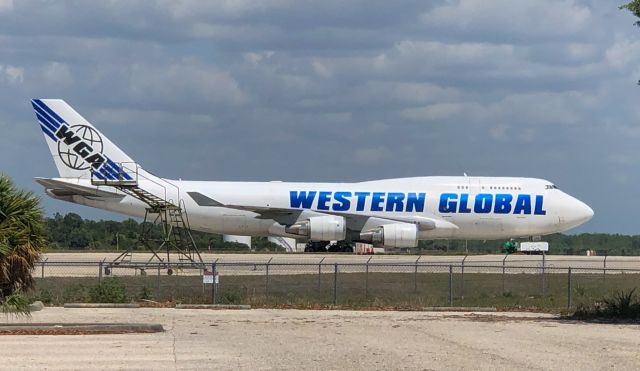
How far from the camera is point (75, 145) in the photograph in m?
49.2

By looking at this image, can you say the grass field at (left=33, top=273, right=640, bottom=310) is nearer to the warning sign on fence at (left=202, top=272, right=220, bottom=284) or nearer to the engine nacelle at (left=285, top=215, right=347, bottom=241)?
the warning sign on fence at (left=202, top=272, right=220, bottom=284)

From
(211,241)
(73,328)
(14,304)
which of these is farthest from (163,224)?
(211,241)

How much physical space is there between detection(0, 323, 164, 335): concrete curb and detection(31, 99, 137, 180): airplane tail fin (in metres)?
30.5

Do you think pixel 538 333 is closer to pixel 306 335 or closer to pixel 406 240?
pixel 306 335

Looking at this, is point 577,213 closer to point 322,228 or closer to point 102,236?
point 322,228

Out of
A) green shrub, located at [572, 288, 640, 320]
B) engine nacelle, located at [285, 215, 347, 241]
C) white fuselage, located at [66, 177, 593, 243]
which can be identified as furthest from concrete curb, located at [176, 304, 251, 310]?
white fuselage, located at [66, 177, 593, 243]

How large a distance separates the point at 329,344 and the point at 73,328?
14.7 feet

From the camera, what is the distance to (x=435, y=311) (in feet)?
85.6

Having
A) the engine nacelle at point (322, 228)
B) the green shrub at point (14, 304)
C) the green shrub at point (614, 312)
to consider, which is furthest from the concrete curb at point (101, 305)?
the engine nacelle at point (322, 228)

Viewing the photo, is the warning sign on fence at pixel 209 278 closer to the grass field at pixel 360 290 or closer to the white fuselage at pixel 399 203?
the grass field at pixel 360 290

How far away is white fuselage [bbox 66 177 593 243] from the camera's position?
50.9m

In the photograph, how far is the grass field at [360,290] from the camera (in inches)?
1091

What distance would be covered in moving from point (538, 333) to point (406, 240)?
29.2 meters

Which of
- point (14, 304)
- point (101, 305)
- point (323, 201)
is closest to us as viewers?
point (14, 304)
